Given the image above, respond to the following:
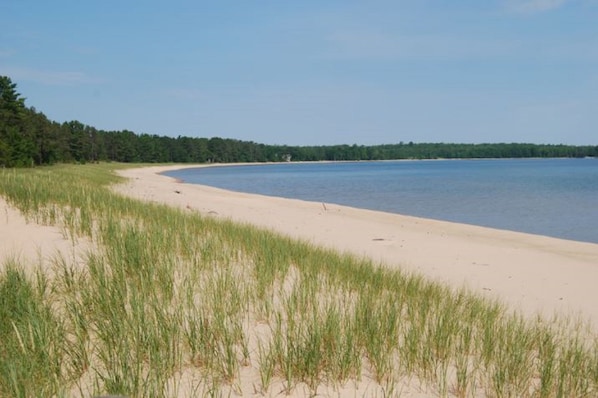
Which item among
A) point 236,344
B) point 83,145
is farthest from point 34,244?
point 83,145

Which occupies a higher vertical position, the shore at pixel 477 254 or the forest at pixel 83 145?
the forest at pixel 83 145

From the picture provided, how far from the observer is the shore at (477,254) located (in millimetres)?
9433

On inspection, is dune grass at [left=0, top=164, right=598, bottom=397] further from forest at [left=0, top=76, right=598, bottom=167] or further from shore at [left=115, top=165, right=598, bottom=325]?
forest at [left=0, top=76, right=598, bottom=167]

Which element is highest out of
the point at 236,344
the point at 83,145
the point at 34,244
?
the point at 83,145

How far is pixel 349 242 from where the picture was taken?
51.1 feet

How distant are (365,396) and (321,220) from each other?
17778 mm

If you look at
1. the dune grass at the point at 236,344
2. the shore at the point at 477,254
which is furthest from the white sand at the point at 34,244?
the shore at the point at 477,254

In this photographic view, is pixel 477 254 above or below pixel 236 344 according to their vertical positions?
below

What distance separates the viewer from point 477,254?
45.8 feet

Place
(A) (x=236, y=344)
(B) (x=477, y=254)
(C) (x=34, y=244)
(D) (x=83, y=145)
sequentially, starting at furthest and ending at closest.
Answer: (D) (x=83, y=145) < (B) (x=477, y=254) < (C) (x=34, y=244) < (A) (x=236, y=344)

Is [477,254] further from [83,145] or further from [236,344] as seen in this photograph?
[83,145]

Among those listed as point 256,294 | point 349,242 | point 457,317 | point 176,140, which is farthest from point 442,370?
point 176,140

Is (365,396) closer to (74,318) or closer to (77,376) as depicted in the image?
(77,376)

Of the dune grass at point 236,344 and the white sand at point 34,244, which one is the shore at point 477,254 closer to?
the dune grass at point 236,344
